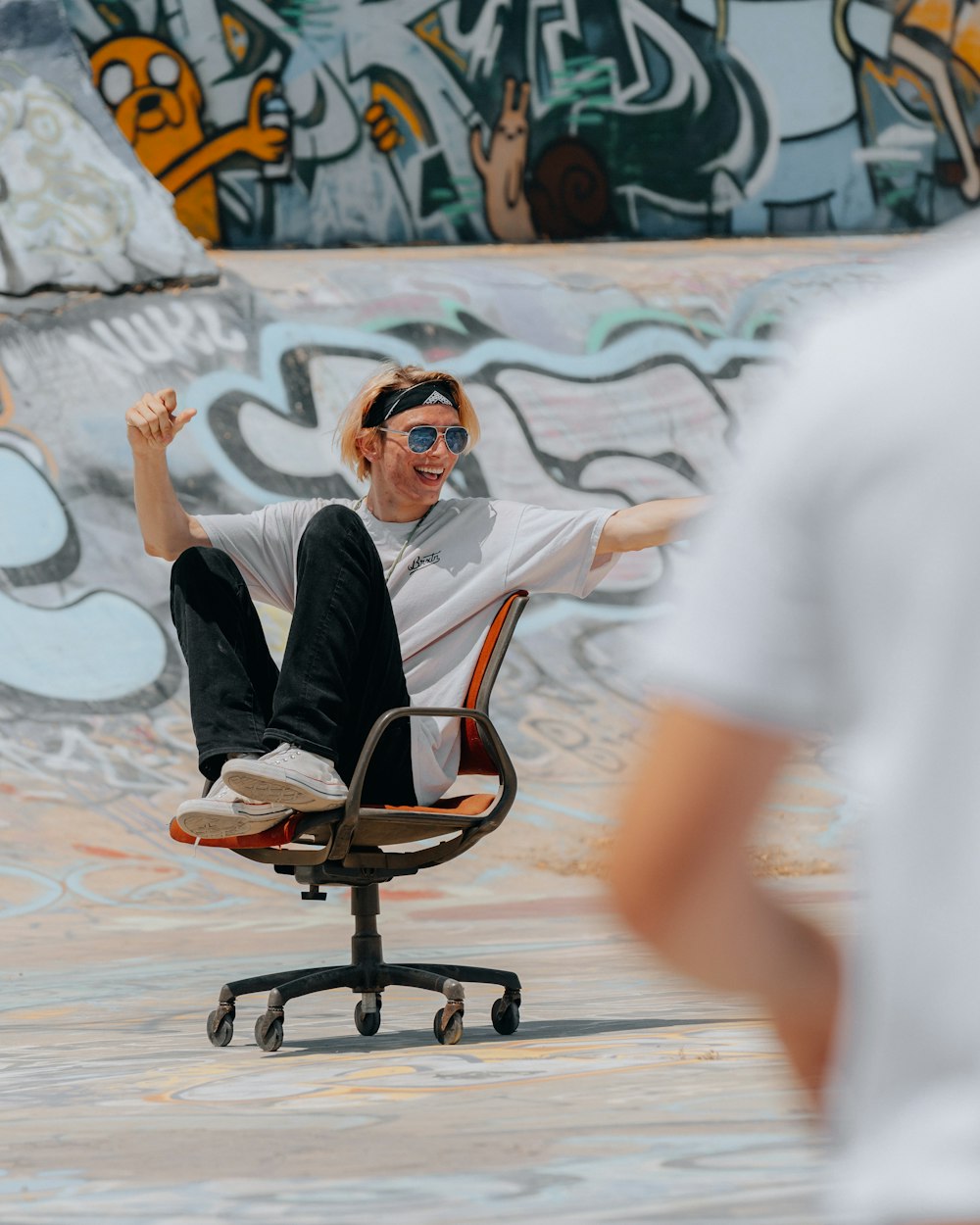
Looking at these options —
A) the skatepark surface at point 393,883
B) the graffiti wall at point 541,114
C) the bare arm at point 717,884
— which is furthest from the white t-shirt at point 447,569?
the graffiti wall at point 541,114

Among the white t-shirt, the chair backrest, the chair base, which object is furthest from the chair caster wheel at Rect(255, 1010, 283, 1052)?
the chair backrest

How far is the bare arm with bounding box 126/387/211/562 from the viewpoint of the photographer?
4.34 m

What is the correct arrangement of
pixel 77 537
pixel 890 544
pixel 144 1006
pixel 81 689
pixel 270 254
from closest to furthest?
pixel 890 544
pixel 144 1006
pixel 81 689
pixel 77 537
pixel 270 254

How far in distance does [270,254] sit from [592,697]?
4.96m

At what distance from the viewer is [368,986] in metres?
4.30

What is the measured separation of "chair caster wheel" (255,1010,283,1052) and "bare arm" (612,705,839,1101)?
3.42 m

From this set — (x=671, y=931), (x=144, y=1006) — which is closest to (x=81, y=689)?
(x=144, y=1006)

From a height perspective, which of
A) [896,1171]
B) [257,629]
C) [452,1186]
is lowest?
[452,1186]

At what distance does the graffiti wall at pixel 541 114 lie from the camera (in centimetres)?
1330

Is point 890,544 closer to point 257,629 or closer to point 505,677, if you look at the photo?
point 257,629

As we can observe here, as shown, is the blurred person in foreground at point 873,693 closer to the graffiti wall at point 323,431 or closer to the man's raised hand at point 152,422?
the man's raised hand at point 152,422

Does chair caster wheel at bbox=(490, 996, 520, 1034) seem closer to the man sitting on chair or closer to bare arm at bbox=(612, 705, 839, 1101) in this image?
the man sitting on chair

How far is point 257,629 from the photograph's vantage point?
13.8 ft

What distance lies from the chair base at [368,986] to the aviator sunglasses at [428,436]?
1095 mm
